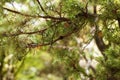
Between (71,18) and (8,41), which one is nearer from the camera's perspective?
(71,18)

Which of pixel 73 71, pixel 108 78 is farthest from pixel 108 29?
pixel 73 71

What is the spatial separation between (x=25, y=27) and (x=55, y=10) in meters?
0.38

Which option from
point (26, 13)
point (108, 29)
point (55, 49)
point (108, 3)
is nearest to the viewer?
point (108, 3)

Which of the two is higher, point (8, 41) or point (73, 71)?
point (8, 41)

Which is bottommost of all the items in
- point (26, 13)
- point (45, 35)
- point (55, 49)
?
point (55, 49)

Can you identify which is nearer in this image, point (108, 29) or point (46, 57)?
point (108, 29)

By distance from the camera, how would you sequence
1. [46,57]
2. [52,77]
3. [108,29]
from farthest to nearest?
[46,57] → [52,77] → [108,29]

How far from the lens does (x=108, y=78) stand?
3600mm

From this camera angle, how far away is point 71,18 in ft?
9.81

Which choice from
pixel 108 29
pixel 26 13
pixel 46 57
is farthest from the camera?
pixel 46 57

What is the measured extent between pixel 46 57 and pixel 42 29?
8545 mm

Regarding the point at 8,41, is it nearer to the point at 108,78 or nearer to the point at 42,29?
the point at 42,29

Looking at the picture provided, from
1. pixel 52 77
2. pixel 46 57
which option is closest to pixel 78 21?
pixel 52 77

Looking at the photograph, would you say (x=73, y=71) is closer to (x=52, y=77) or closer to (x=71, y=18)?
(x=71, y=18)
